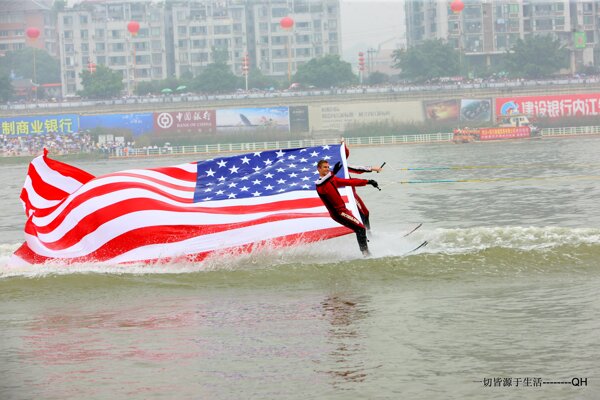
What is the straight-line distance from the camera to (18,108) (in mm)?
100938

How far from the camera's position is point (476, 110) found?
99938 millimetres

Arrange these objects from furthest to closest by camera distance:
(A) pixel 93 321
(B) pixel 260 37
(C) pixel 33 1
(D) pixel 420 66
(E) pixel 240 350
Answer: (B) pixel 260 37 → (C) pixel 33 1 → (D) pixel 420 66 → (A) pixel 93 321 → (E) pixel 240 350

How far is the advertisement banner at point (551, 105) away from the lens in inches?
A: 3873

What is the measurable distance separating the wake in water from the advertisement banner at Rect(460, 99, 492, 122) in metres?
84.4

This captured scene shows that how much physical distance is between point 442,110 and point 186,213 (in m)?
85.9

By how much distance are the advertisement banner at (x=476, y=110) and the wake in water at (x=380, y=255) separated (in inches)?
3323

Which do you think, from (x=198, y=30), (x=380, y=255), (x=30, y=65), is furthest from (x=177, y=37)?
(x=380, y=255)

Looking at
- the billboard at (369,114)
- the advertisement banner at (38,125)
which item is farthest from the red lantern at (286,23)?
the advertisement banner at (38,125)

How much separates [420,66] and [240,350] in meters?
106

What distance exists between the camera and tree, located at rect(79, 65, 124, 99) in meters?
110

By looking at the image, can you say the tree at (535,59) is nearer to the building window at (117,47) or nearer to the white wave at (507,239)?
the building window at (117,47)

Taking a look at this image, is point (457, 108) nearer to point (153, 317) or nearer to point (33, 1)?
point (33, 1)

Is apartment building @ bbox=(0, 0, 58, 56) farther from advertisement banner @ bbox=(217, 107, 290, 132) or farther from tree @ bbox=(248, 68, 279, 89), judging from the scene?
advertisement banner @ bbox=(217, 107, 290, 132)

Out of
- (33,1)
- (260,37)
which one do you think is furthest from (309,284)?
(260,37)
